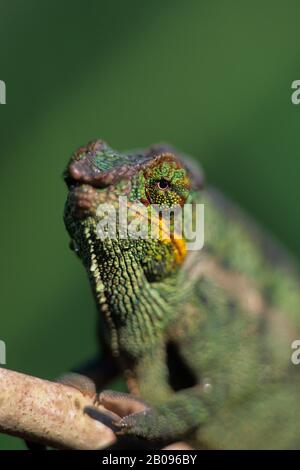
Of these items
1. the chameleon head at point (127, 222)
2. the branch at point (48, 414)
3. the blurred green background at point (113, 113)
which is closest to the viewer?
the branch at point (48, 414)

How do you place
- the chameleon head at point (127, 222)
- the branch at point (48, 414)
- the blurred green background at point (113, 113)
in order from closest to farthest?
1. the branch at point (48, 414)
2. the chameleon head at point (127, 222)
3. the blurred green background at point (113, 113)

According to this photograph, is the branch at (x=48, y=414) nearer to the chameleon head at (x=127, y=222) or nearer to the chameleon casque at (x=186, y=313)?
the chameleon casque at (x=186, y=313)

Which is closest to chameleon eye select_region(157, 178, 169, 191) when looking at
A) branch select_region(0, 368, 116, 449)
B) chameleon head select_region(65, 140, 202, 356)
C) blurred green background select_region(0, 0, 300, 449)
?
chameleon head select_region(65, 140, 202, 356)

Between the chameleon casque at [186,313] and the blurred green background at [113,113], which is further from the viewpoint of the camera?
the blurred green background at [113,113]

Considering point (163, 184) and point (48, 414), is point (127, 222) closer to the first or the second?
point (163, 184)

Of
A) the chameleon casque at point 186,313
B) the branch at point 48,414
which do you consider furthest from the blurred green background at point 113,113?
the branch at point 48,414

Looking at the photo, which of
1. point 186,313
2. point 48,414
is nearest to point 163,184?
point 186,313

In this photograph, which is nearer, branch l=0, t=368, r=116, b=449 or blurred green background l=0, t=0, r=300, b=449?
branch l=0, t=368, r=116, b=449

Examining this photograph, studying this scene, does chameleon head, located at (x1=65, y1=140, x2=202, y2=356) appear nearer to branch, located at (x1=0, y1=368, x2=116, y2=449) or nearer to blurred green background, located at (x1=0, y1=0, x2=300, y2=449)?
branch, located at (x1=0, y1=368, x2=116, y2=449)
